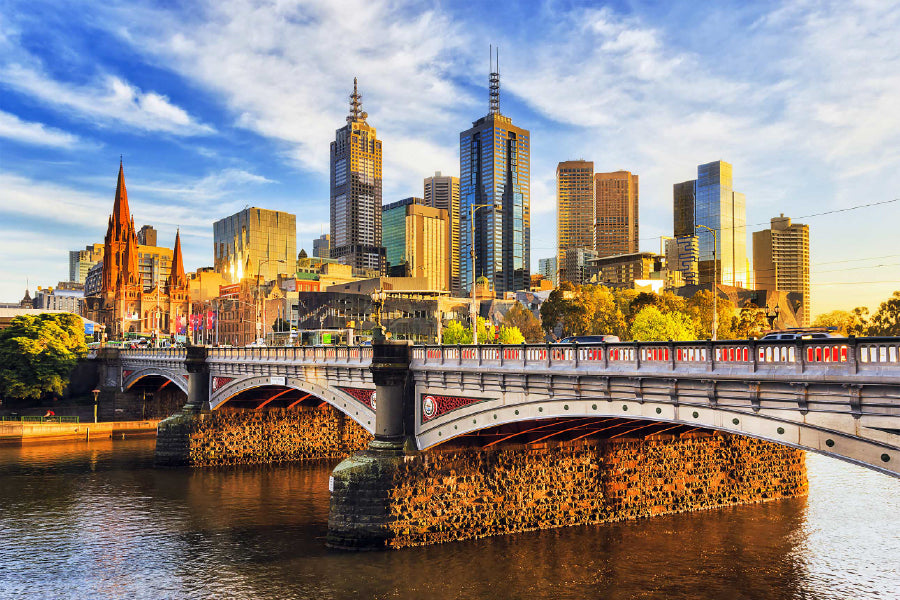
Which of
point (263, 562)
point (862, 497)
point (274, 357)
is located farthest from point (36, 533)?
point (862, 497)

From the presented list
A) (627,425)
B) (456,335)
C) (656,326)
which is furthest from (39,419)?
(627,425)

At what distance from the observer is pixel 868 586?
30.9m

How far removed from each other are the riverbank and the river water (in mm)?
24395

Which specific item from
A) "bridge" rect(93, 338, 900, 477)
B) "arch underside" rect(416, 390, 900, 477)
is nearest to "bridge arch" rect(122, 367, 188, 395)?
"bridge" rect(93, 338, 900, 477)

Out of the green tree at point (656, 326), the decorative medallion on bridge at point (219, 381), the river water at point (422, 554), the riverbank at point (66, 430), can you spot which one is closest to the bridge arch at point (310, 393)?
the decorative medallion on bridge at point (219, 381)

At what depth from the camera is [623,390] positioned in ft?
85.4

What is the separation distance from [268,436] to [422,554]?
3367 centimetres

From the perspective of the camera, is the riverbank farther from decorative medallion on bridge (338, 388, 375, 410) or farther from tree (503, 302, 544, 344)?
tree (503, 302, 544, 344)

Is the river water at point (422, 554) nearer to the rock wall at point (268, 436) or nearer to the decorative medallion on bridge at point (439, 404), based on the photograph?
the decorative medallion on bridge at point (439, 404)

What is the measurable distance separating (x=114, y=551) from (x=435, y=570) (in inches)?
679

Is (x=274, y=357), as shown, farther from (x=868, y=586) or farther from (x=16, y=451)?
(x=868, y=586)

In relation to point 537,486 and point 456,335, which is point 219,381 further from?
point 456,335

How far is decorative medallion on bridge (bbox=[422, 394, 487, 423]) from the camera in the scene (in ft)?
114

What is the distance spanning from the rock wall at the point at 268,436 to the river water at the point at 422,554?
35.9 feet
